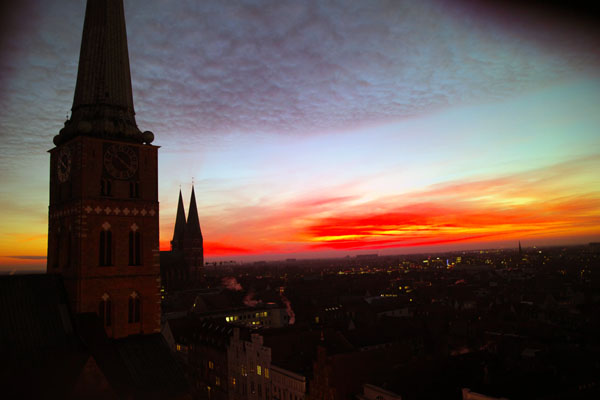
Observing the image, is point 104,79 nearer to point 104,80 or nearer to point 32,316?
point 104,80

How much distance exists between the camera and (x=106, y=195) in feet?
126

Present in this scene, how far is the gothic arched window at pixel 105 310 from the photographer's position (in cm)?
3709

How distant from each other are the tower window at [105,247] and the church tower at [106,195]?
0.07m

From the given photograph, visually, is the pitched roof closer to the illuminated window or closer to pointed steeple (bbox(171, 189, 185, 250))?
the illuminated window

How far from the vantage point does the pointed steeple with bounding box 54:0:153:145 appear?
3950cm

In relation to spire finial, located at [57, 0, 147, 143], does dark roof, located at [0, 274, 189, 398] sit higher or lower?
lower

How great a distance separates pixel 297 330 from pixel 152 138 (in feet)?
119

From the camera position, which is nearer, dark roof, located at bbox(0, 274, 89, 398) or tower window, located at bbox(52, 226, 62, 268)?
dark roof, located at bbox(0, 274, 89, 398)

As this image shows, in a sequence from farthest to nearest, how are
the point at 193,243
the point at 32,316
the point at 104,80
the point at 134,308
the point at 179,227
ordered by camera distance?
the point at 179,227
the point at 193,243
the point at 104,80
the point at 134,308
the point at 32,316

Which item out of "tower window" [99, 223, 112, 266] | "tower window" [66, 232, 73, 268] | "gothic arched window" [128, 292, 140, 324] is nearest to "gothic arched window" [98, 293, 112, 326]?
"gothic arched window" [128, 292, 140, 324]

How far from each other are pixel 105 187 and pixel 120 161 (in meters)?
2.51

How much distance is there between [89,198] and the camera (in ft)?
123

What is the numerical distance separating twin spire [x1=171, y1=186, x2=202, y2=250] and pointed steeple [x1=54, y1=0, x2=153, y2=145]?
12619cm

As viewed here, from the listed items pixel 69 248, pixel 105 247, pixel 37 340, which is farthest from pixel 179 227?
pixel 37 340
